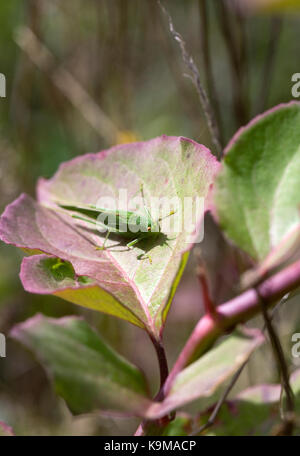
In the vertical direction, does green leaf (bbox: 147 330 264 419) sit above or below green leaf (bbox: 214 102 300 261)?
below

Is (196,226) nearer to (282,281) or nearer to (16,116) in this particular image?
(282,281)

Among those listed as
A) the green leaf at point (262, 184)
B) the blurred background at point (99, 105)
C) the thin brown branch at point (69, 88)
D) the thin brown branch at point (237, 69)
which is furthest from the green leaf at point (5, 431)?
the thin brown branch at point (69, 88)

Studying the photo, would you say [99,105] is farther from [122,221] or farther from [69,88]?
[122,221]

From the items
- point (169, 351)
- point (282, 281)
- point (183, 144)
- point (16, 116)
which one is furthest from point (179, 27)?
point (282, 281)

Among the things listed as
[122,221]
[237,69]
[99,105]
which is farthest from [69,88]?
[122,221]

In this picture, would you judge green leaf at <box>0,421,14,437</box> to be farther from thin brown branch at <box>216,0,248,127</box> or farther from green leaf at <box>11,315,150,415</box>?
thin brown branch at <box>216,0,248,127</box>

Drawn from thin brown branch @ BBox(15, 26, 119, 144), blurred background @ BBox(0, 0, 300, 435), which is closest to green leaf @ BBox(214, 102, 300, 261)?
blurred background @ BBox(0, 0, 300, 435)

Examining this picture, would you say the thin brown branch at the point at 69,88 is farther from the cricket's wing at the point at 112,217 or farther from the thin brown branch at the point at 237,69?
the cricket's wing at the point at 112,217
